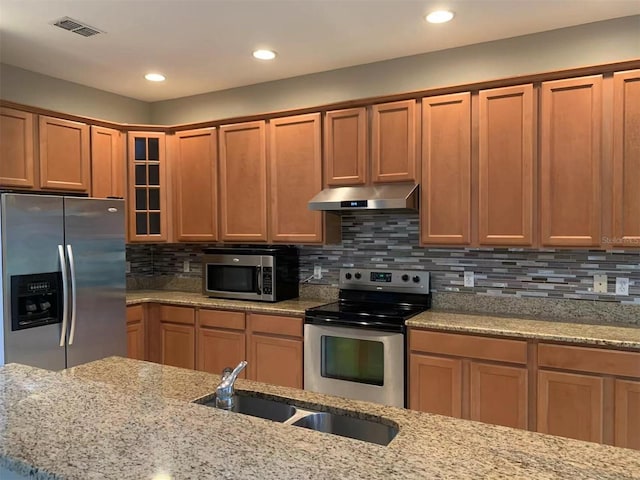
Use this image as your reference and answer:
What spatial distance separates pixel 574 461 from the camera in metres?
1.03

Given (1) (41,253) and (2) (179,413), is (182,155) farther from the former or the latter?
(2) (179,413)

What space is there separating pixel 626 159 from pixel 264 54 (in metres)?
2.34

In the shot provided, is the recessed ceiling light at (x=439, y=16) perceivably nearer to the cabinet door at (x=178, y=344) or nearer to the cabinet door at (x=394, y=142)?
the cabinet door at (x=394, y=142)

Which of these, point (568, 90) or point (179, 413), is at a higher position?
point (568, 90)

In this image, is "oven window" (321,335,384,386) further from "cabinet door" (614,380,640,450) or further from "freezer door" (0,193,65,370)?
"freezer door" (0,193,65,370)

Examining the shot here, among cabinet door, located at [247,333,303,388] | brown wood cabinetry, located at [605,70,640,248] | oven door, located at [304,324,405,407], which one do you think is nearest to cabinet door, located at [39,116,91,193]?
cabinet door, located at [247,333,303,388]

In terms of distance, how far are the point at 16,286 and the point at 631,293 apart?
3648 mm

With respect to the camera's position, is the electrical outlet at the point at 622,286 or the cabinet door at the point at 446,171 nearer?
the electrical outlet at the point at 622,286

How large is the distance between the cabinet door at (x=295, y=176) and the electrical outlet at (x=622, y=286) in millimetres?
1917

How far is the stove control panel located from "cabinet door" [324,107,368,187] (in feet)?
2.28

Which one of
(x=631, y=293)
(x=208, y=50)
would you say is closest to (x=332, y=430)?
(x=631, y=293)

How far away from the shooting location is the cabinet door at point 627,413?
7.68 feet

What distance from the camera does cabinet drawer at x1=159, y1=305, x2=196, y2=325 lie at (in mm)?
3791

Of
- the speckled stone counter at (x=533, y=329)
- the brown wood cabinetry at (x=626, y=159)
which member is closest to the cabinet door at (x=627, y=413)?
the speckled stone counter at (x=533, y=329)
